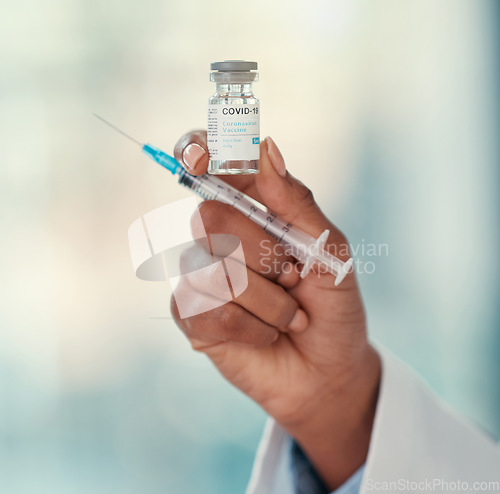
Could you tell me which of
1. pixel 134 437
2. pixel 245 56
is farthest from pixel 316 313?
pixel 134 437

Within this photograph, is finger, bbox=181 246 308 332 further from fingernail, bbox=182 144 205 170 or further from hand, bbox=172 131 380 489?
fingernail, bbox=182 144 205 170

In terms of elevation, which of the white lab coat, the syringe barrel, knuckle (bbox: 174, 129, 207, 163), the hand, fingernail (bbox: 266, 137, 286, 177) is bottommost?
the white lab coat

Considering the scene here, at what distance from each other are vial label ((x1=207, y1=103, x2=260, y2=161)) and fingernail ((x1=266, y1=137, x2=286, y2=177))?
6 cm

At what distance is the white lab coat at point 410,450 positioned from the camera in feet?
3.11

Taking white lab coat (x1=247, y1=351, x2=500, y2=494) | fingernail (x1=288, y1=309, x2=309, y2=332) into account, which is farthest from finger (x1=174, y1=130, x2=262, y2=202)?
white lab coat (x1=247, y1=351, x2=500, y2=494)

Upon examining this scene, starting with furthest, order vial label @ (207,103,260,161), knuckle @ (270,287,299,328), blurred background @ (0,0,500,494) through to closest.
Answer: blurred background @ (0,0,500,494) < knuckle @ (270,287,299,328) < vial label @ (207,103,260,161)

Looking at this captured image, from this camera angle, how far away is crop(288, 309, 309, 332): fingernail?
927 millimetres

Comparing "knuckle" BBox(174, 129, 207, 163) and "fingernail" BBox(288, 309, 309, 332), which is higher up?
"knuckle" BBox(174, 129, 207, 163)

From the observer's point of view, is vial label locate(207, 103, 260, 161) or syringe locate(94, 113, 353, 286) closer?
vial label locate(207, 103, 260, 161)

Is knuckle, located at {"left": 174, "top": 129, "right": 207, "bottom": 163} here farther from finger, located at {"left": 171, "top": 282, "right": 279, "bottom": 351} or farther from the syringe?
finger, located at {"left": 171, "top": 282, "right": 279, "bottom": 351}

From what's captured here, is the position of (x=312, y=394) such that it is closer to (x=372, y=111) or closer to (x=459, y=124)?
(x=372, y=111)

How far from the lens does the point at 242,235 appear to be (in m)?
0.86

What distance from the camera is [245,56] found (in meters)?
1.73

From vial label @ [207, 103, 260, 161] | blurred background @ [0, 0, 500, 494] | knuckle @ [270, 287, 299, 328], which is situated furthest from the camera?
blurred background @ [0, 0, 500, 494]
